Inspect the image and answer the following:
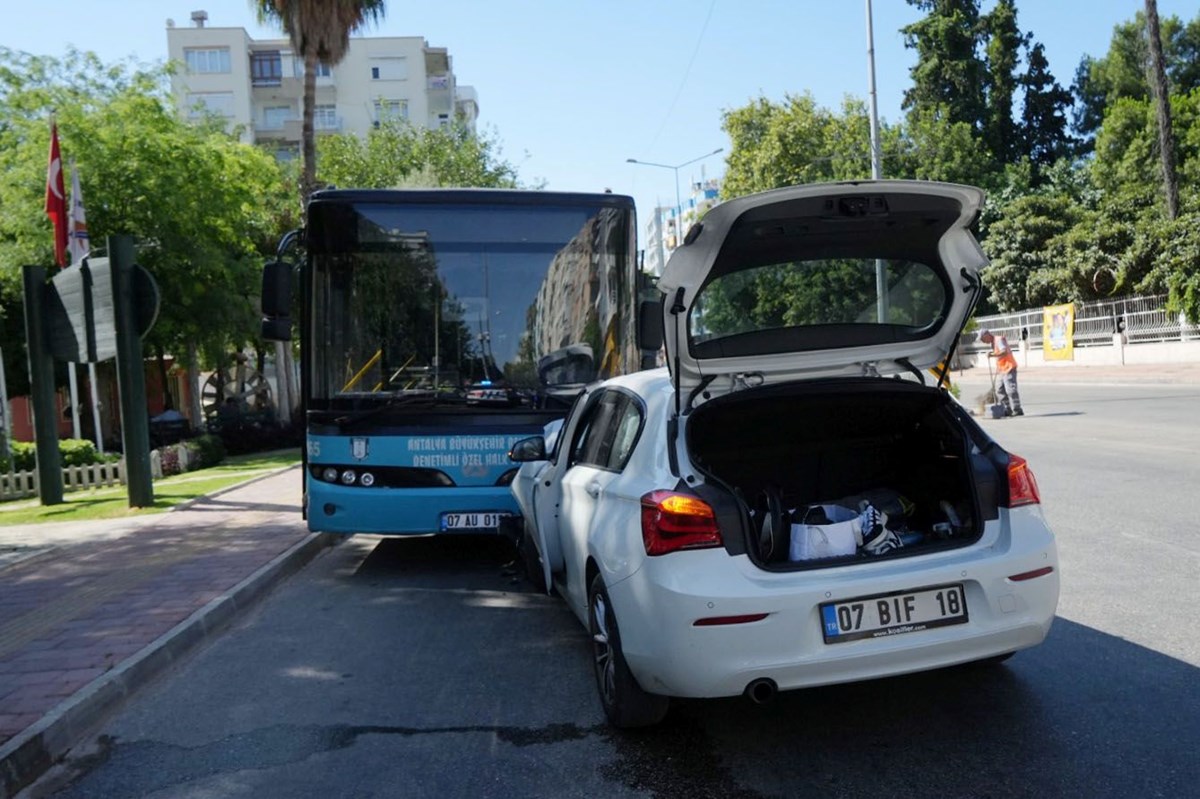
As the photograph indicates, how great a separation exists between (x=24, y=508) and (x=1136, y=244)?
33.0 meters

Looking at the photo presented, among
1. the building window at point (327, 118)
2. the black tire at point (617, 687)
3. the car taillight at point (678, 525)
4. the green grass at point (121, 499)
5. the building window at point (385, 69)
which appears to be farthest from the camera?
the building window at point (385, 69)

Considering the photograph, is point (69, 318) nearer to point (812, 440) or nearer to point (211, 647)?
point (211, 647)

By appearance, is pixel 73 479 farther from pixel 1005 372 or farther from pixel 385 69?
pixel 385 69

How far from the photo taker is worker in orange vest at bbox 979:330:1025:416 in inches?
746

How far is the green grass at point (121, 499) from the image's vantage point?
525 inches

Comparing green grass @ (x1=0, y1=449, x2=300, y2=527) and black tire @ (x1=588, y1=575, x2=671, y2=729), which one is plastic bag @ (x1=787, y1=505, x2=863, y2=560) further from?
green grass @ (x1=0, y1=449, x2=300, y2=527)

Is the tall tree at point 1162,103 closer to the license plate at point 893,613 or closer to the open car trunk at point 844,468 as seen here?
the open car trunk at point 844,468

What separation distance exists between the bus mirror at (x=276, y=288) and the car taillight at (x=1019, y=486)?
18.2ft

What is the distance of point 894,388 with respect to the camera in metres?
4.79

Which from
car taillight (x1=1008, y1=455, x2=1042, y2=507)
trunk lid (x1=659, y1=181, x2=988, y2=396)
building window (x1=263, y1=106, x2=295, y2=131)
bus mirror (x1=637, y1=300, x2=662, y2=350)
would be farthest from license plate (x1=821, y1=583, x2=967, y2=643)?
building window (x1=263, y1=106, x2=295, y2=131)

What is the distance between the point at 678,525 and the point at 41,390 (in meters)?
13.5

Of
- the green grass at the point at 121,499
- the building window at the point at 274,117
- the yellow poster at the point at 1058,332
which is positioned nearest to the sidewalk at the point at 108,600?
the green grass at the point at 121,499

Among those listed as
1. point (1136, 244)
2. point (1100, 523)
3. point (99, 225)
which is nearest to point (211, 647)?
point (1100, 523)

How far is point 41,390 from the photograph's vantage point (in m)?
14.9
